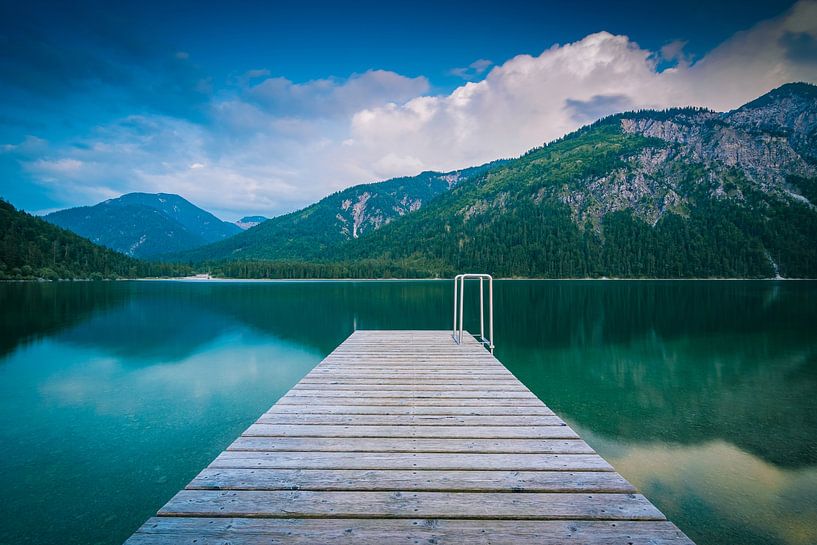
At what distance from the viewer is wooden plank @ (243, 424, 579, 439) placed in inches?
221

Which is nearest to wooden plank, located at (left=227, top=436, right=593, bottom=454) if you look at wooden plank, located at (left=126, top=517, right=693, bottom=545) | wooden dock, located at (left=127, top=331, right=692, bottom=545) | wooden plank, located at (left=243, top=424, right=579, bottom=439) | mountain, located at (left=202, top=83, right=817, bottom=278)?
wooden dock, located at (left=127, top=331, right=692, bottom=545)

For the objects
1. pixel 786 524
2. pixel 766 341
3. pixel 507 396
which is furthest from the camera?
pixel 766 341

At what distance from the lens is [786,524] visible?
651 centimetres

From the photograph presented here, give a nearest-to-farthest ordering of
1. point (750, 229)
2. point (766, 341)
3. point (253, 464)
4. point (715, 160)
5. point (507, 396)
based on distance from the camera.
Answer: point (253, 464) → point (507, 396) → point (766, 341) → point (750, 229) → point (715, 160)

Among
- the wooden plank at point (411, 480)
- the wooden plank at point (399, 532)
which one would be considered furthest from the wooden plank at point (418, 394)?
the wooden plank at point (399, 532)

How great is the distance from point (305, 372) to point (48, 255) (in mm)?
137351

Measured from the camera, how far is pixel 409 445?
5270 millimetres

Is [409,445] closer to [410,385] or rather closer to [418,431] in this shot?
[418,431]

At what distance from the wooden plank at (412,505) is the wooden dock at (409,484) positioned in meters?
0.01

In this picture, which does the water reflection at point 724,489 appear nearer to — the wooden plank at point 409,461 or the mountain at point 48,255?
the wooden plank at point 409,461

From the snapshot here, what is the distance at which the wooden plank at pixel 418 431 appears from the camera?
5.62 metres

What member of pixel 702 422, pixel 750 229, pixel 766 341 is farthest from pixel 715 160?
pixel 702 422

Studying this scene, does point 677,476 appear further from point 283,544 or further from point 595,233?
point 595,233

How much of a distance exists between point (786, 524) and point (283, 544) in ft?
26.6
